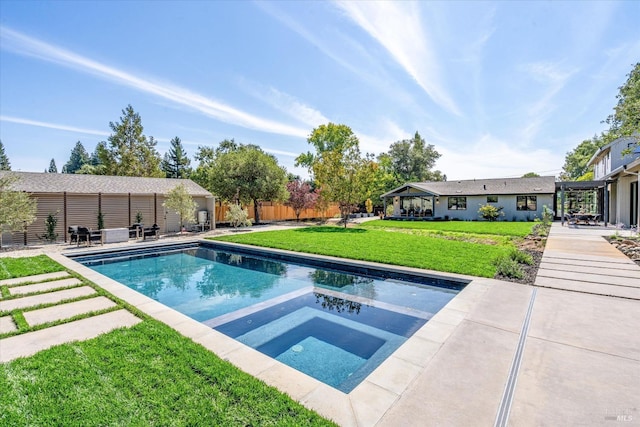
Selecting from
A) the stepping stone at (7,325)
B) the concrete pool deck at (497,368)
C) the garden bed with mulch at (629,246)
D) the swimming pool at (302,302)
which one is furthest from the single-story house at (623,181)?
the stepping stone at (7,325)

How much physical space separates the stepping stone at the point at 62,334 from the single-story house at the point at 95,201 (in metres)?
12.5

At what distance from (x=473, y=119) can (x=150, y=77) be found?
18687 mm

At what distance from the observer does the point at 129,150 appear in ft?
107

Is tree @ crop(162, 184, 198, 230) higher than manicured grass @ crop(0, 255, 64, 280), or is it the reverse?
tree @ crop(162, 184, 198, 230)

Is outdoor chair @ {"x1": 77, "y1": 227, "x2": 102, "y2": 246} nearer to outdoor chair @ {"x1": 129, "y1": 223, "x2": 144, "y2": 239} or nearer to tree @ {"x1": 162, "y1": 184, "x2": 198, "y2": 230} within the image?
outdoor chair @ {"x1": 129, "y1": 223, "x2": 144, "y2": 239}

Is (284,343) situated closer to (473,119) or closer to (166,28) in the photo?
(166,28)

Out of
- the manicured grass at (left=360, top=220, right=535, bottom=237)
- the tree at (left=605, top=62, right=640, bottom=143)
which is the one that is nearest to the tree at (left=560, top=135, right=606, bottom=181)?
the manicured grass at (left=360, top=220, right=535, bottom=237)

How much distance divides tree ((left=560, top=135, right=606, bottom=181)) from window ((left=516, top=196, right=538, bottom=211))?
76.5 feet

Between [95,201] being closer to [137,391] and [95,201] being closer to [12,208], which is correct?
[12,208]

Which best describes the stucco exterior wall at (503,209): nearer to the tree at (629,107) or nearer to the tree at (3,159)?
the tree at (629,107)

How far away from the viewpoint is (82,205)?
15234 millimetres

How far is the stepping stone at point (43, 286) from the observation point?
5952mm

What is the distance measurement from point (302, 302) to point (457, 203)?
24.9 metres

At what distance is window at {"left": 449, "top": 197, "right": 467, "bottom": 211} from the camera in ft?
89.5
